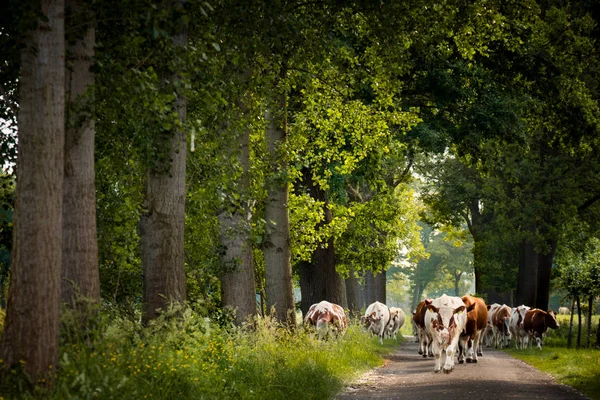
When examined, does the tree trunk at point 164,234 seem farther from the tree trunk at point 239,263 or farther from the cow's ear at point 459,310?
the cow's ear at point 459,310

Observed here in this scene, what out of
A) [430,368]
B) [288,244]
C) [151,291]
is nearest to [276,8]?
[151,291]

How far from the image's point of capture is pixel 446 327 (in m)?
23.2

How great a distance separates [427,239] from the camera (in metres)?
131

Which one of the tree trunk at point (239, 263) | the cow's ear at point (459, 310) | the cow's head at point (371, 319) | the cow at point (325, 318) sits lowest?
the cow's head at point (371, 319)

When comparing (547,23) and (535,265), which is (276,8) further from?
(535,265)

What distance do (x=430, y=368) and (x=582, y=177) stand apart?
16.3m

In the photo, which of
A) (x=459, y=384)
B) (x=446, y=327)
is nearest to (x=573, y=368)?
(x=446, y=327)

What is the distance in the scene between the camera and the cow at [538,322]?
126 feet

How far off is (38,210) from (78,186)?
84.4 inches

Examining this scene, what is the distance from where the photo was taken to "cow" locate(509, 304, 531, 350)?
130 ft

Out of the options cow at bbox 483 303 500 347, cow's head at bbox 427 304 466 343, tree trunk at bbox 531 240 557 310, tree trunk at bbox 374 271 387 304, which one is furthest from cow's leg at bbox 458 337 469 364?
tree trunk at bbox 374 271 387 304

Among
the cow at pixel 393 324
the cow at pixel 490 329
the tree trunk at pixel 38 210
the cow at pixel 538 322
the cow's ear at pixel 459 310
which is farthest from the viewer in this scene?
the cow at pixel 393 324

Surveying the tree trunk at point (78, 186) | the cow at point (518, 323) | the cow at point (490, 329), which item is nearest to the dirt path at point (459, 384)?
the tree trunk at point (78, 186)

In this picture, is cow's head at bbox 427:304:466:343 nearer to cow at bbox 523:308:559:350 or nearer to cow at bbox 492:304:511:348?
cow at bbox 523:308:559:350
